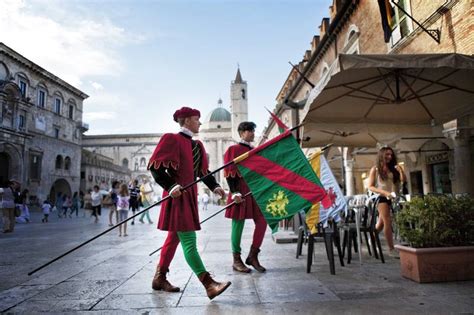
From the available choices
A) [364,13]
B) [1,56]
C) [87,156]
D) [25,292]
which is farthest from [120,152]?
[25,292]

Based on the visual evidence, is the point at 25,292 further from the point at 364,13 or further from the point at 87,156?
the point at 87,156

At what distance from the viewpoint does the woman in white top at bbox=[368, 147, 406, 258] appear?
539 cm

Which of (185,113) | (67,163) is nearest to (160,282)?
(185,113)

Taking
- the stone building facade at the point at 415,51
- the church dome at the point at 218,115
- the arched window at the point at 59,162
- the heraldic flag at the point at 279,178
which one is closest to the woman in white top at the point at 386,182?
the stone building facade at the point at 415,51

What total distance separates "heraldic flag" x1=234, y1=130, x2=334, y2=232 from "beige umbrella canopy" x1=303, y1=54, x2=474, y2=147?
1.72 m

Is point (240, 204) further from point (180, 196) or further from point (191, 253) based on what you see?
point (191, 253)

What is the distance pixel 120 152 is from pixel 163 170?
282 feet

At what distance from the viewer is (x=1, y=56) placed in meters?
29.9

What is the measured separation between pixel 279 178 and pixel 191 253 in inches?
49.2

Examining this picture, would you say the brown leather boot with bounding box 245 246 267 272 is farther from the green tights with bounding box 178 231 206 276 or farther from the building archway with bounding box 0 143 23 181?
the building archway with bounding box 0 143 23 181

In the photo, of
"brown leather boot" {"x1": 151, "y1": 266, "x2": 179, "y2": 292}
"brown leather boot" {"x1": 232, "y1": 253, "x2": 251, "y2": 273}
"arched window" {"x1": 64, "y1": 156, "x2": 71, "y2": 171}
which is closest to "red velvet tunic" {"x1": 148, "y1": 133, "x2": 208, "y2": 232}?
"brown leather boot" {"x1": 151, "y1": 266, "x2": 179, "y2": 292}

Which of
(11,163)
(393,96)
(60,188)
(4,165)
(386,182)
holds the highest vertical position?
(11,163)

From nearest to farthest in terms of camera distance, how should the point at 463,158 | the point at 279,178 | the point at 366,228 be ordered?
the point at 279,178, the point at 366,228, the point at 463,158

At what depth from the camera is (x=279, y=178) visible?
12.3 ft
